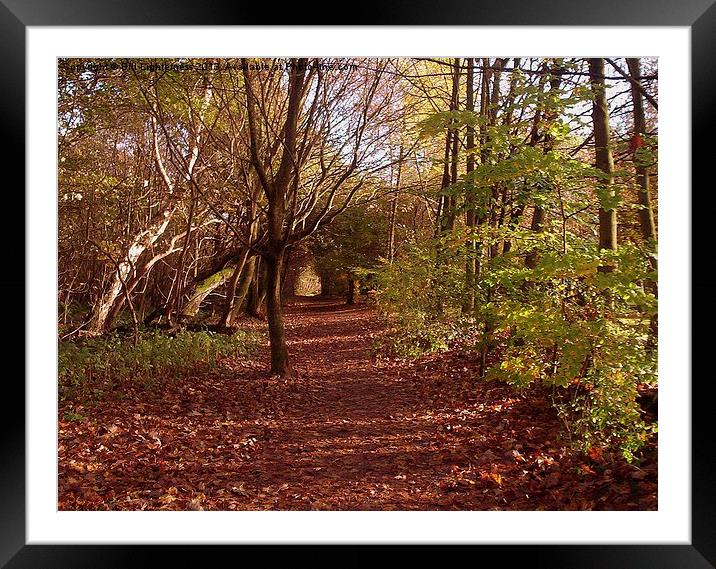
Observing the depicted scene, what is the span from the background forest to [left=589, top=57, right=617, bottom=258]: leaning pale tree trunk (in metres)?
0.01

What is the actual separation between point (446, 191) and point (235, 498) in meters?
2.16

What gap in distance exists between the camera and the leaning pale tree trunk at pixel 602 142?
2596 mm

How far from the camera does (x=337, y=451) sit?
2.75 meters

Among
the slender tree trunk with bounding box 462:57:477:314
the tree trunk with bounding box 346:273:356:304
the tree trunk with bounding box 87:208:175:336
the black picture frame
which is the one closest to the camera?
the black picture frame

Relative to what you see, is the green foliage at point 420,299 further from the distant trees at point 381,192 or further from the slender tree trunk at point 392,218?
the slender tree trunk at point 392,218

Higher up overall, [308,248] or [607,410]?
[308,248]

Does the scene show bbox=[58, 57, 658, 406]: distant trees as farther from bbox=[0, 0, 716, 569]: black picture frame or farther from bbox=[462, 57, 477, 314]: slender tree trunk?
bbox=[0, 0, 716, 569]: black picture frame

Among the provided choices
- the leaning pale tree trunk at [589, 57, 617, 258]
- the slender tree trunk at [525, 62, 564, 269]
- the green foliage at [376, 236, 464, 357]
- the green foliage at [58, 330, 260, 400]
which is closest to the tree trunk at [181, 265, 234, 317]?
the green foliage at [58, 330, 260, 400]

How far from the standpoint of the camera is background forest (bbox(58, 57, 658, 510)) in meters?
2.35

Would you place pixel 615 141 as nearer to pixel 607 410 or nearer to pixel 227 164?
pixel 607 410

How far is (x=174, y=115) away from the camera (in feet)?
13.5
